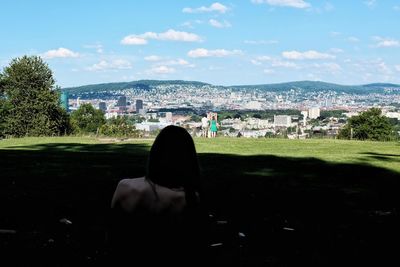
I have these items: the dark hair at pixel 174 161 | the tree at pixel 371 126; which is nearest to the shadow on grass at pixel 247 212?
the dark hair at pixel 174 161

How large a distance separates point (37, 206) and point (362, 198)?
6282 mm

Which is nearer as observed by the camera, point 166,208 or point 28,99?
point 166,208

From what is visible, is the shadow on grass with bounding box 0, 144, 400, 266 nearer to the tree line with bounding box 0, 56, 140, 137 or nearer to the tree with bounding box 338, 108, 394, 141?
the tree line with bounding box 0, 56, 140, 137

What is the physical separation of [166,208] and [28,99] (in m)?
70.8

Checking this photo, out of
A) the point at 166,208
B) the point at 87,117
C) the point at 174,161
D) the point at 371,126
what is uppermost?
the point at 174,161

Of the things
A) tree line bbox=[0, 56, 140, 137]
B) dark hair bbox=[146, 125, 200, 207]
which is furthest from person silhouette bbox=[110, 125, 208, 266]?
tree line bbox=[0, 56, 140, 137]

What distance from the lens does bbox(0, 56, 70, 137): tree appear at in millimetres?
70000

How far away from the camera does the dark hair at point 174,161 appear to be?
12.2ft

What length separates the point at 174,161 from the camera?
3734 mm

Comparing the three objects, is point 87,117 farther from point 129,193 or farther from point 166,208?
point 166,208

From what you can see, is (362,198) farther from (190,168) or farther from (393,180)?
(190,168)

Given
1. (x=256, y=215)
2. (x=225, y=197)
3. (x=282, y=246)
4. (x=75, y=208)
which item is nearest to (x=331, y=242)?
(x=282, y=246)

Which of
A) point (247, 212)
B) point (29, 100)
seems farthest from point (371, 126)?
point (247, 212)

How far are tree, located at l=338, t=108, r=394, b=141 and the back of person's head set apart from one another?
71.1 meters
